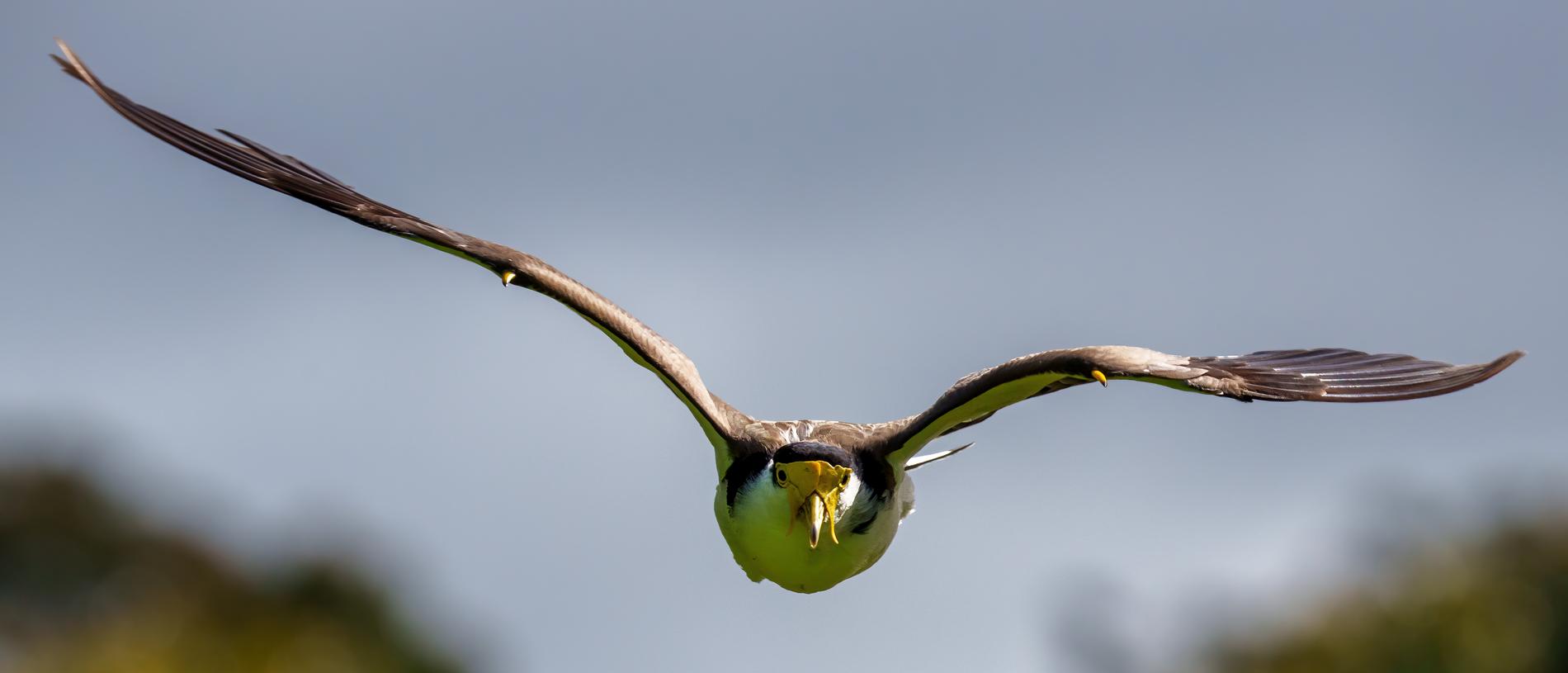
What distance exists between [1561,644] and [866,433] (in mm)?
42772

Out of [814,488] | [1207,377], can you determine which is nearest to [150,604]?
[814,488]

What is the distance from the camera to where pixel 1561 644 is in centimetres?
5000

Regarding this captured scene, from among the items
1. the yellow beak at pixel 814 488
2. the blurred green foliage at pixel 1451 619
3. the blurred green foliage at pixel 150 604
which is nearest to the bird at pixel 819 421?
the yellow beak at pixel 814 488

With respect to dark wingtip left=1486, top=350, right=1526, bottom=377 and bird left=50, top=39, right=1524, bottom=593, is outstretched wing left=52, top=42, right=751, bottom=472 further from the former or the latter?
dark wingtip left=1486, top=350, right=1526, bottom=377

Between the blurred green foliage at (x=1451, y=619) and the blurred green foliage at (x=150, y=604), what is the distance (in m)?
27.2

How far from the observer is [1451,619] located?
52.2 meters

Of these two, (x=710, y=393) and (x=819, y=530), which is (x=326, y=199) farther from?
(x=819, y=530)

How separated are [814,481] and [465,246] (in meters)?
3.59

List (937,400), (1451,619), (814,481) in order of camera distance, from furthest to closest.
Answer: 1. (1451,619)
2. (937,400)
3. (814,481)

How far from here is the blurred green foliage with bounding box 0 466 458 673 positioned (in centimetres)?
3831

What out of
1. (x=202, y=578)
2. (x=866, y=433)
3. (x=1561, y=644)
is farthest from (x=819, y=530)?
(x=202, y=578)

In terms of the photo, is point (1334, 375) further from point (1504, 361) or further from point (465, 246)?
point (465, 246)

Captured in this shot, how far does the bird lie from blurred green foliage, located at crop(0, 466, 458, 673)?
2072 cm

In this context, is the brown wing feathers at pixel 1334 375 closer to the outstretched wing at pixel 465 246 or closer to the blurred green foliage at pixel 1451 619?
the outstretched wing at pixel 465 246
